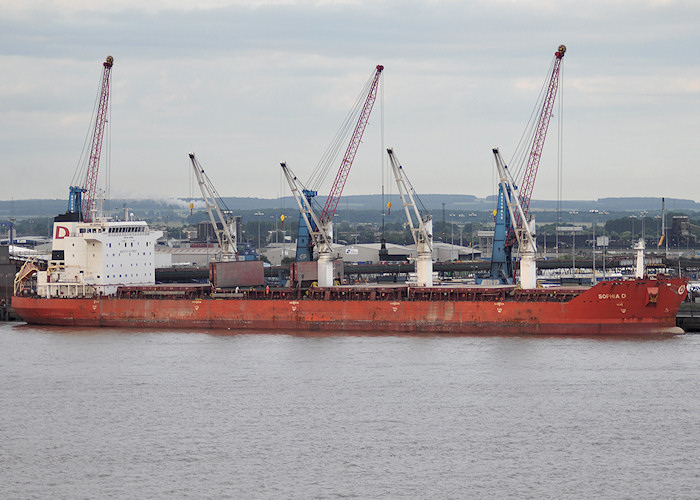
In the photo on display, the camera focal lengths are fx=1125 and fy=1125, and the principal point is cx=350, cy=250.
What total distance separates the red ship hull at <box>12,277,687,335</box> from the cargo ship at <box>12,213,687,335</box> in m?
0.04

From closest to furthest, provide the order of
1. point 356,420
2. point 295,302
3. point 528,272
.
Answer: point 356,420
point 295,302
point 528,272

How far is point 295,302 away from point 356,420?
65.0ft

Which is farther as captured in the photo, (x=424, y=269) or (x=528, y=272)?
(x=424, y=269)

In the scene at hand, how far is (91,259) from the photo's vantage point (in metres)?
55.7

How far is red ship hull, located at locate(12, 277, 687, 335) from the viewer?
4678 cm

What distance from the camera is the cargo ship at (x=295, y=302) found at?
46.9 metres

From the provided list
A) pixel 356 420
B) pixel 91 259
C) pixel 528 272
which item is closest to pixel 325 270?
pixel 528 272

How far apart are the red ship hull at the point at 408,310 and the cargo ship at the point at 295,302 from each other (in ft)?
0.14

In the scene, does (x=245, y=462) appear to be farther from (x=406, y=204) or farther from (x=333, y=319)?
(x=406, y=204)

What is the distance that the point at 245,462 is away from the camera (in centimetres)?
2836

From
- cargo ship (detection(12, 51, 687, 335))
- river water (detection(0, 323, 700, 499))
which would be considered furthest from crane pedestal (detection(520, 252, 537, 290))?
river water (detection(0, 323, 700, 499))

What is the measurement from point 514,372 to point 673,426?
8337 mm

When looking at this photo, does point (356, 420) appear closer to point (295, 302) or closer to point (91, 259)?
point (295, 302)

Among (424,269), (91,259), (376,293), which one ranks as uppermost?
(91,259)
